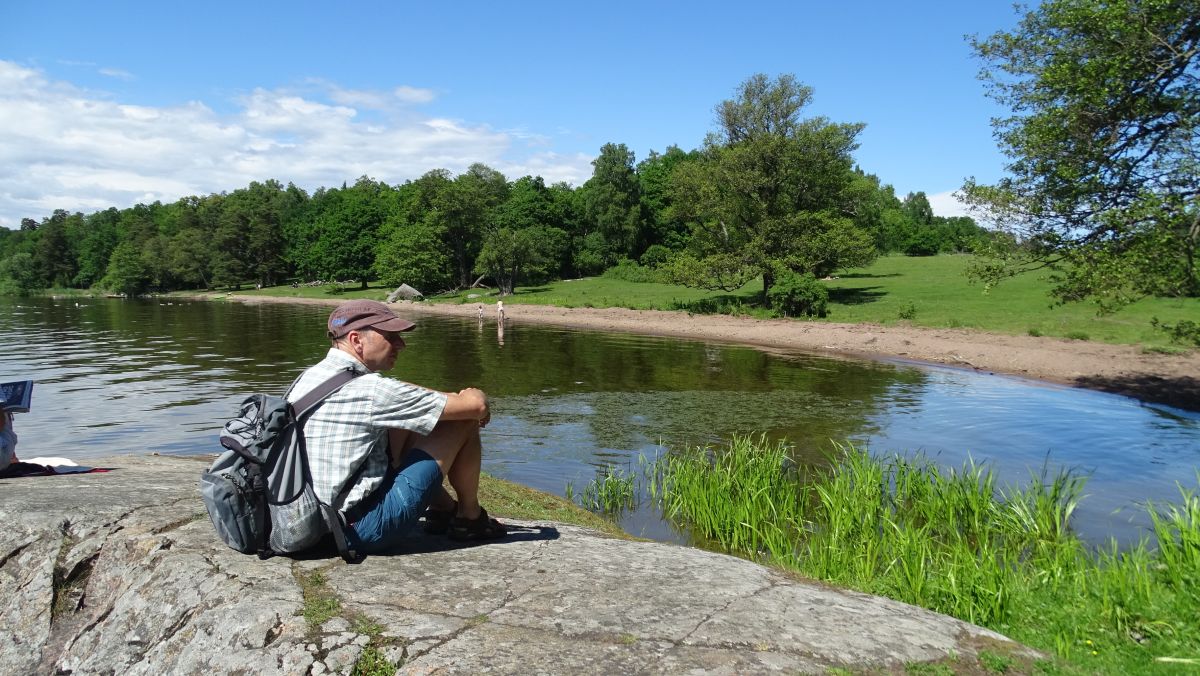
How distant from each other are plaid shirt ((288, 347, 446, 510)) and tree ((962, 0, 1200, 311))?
1623 centimetres

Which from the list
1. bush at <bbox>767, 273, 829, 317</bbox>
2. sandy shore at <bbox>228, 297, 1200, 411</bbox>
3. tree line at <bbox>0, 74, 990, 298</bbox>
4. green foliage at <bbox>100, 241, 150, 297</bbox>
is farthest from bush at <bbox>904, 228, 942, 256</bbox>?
green foliage at <bbox>100, 241, 150, 297</bbox>

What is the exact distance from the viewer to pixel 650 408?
64.1 ft

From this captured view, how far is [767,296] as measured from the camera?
47.2 metres

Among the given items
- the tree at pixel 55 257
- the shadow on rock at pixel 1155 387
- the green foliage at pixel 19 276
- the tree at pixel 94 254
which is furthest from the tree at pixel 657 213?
the tree at pixel 55 257

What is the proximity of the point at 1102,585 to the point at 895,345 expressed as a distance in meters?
27.8

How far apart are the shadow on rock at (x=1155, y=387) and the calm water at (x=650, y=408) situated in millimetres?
909

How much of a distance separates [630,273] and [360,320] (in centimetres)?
7193

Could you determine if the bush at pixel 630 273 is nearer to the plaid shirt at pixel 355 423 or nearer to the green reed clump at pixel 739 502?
the green reed clump at pixel 739 502

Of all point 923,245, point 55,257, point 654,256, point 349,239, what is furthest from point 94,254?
point 923,245

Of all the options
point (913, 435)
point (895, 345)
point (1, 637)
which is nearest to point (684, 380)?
point (913, 435)

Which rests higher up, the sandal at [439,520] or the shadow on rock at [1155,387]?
the sandal at [439,520]

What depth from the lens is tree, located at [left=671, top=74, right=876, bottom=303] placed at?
45094mm

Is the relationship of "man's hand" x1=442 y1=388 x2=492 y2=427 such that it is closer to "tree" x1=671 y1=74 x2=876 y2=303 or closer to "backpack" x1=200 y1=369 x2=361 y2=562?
"backpack" x1=200 y1=369 x2=361 y2=562

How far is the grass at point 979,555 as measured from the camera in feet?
17.2
